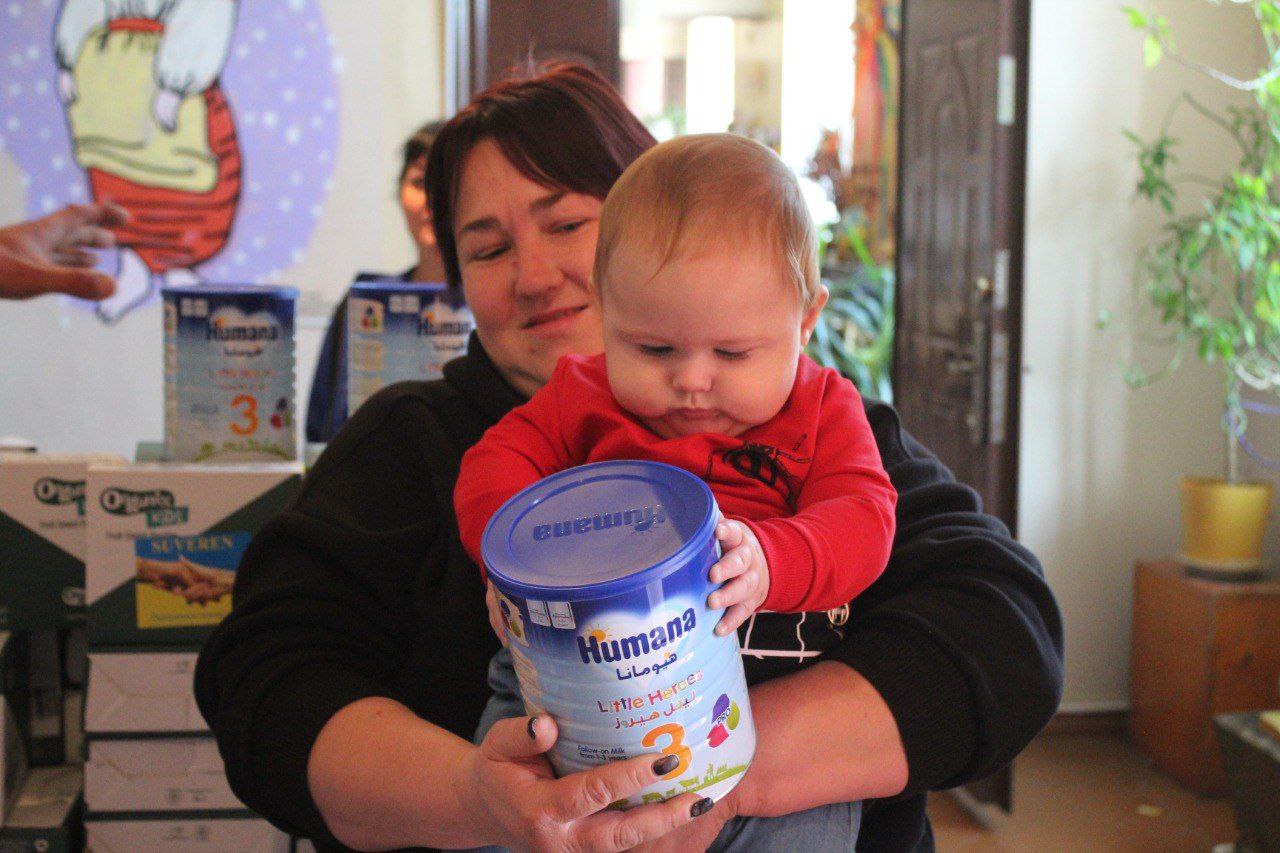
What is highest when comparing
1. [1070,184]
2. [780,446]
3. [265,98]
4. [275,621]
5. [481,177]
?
[265,98]

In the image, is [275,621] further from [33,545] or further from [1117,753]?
[1117,753]

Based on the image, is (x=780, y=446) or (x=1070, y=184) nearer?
(x=780, y=446)

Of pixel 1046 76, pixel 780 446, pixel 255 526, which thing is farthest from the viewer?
pixel 1046 76

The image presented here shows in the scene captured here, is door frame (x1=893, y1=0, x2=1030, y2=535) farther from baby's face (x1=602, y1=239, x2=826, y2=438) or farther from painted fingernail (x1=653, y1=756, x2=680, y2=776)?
painted fingernail (x1=653, y1=756, x2=680, y2=776)

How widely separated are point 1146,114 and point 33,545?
3.44 meters

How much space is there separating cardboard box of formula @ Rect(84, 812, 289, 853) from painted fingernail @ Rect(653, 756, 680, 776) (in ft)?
3.92

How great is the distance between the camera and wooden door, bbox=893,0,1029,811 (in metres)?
3.38

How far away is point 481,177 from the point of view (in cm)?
135

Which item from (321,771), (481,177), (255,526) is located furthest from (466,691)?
(255,526)

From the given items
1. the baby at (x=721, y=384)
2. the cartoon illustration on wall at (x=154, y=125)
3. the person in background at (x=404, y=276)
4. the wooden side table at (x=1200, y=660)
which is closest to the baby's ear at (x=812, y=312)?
the baby at (x=721, y=384)

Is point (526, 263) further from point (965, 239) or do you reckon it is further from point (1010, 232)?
point (965, 239)

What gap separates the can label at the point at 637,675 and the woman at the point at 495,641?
0.02 meters

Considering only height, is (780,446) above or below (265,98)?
below

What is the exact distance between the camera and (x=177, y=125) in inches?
155
